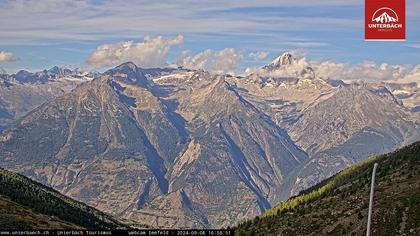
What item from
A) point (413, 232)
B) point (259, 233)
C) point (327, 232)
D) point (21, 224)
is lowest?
point (21, 224)

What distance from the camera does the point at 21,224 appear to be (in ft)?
644

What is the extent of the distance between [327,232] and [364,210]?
1015cm

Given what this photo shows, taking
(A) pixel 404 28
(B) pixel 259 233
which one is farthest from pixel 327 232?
(A) pixel 404 28

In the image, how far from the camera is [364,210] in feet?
398

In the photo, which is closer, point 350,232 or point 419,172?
point 350,232

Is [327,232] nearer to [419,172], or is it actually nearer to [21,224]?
[419,172]

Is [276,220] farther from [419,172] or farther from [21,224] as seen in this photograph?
[21,224]

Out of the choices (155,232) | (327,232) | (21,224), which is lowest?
(21,224)

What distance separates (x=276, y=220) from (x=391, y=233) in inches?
2110

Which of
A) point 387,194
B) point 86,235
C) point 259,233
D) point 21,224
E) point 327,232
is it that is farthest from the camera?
point 21,224

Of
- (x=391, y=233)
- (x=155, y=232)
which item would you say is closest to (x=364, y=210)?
(x=391, y=233)

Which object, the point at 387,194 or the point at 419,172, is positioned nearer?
the point at 387,194

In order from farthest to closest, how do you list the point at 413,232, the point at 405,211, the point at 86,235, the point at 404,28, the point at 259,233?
the point at 259,233 → the point at 405,211 → the point at 413,232 → the point at 404,28 → the point at 86,235

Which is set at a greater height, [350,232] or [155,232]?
[155,232]
